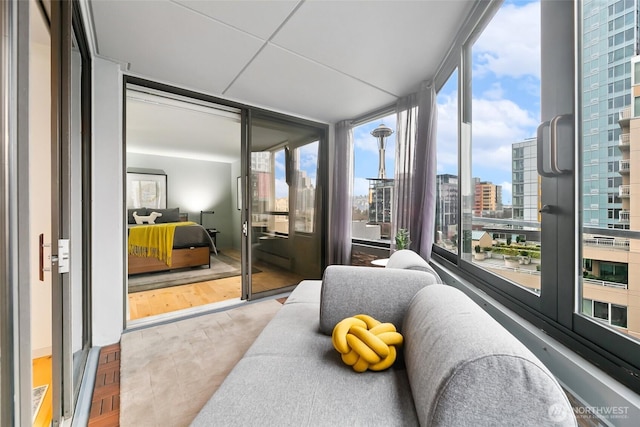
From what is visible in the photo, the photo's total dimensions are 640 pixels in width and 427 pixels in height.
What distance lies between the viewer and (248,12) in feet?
5.24

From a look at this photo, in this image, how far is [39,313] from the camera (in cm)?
139

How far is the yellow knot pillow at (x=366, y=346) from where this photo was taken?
0.96 metres

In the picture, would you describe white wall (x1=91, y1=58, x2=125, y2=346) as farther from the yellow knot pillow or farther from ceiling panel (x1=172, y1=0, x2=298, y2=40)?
the yellow knot pillow

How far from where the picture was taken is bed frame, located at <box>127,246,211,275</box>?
12.8 ft

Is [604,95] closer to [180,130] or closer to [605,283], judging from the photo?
[605,283]

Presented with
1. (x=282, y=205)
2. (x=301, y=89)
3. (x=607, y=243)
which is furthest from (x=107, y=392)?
(x=301, y=89)

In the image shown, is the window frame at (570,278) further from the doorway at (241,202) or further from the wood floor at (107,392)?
the doorway at (241,202)

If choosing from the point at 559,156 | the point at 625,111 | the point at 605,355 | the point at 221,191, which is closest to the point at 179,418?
the point at 605,355

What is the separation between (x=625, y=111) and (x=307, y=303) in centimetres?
159

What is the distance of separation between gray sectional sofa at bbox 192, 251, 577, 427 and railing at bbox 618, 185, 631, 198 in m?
0.53

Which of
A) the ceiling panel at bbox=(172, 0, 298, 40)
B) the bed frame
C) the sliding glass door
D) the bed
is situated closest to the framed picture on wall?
the bed

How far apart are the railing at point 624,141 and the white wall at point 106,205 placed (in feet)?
9.32

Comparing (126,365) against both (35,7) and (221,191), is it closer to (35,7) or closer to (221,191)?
Result: (35,7)

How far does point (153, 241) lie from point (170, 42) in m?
3.14
